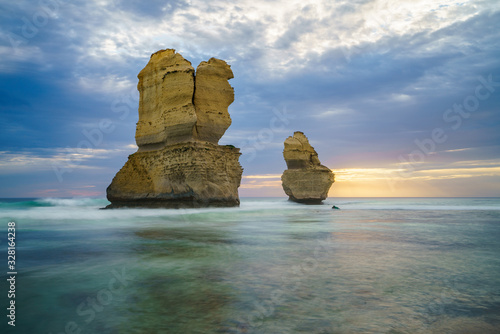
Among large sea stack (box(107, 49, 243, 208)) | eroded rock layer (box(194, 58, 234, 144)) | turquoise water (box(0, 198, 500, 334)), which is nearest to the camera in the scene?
turquoise water (box(0, 198, 500, 334))

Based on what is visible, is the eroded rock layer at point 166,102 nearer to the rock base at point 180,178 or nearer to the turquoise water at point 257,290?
the rock base at point 180,178

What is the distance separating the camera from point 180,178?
78.3ft

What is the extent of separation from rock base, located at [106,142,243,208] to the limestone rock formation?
16507 mm

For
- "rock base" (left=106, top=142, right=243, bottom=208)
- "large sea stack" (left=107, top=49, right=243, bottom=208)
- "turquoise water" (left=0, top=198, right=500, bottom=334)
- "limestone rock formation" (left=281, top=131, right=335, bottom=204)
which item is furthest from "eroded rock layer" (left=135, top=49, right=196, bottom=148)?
"limestone rock formation" (left=281, top=131, right=335, bottom=204)

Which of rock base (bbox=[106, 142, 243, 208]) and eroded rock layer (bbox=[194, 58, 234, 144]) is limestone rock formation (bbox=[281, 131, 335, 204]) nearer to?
rock base (bbox=[106, 142, 243, 208])

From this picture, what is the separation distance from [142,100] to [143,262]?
24.4 meters

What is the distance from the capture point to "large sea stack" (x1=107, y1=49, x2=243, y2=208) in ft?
78.2

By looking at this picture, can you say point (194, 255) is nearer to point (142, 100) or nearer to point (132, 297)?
point (132, 297)

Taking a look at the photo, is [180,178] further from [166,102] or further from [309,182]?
[309,182]

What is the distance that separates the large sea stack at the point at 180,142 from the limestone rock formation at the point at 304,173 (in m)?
16.4

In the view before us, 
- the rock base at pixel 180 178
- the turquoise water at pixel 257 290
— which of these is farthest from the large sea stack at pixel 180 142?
the turquoise water at pixel 257 290

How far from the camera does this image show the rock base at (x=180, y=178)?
23531 millimetres

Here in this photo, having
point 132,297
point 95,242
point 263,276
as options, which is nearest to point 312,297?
point 263,276

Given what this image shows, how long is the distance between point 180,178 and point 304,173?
22.5 meters
